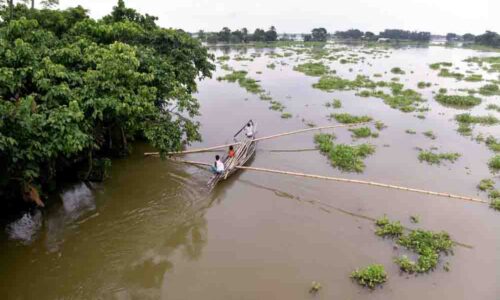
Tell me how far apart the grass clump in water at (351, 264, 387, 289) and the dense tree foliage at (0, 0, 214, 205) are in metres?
6.13

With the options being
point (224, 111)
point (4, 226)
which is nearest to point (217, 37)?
point (224, 111)

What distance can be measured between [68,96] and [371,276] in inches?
316

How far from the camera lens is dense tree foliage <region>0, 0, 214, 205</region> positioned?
689cm

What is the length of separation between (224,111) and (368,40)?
107 metres

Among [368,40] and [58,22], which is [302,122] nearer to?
[58,22]

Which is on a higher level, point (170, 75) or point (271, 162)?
point (170, 75)

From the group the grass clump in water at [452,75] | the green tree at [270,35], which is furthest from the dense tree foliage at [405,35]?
the grass clump in water at [452,75]

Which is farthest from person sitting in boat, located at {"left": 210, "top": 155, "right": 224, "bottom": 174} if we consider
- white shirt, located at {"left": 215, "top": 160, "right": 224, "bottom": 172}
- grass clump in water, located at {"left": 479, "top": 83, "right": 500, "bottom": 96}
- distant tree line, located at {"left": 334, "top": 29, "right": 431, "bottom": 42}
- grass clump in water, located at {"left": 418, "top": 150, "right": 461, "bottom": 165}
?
distant tree line, located at {"left": 334, "top": 29, "right": 431, "bottom": 42}

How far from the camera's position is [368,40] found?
114188 millimetres

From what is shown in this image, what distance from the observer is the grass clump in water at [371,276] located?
23.8 feet

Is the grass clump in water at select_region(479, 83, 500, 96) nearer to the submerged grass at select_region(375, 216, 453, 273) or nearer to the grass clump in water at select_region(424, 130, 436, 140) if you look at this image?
the grass clump in water at select_region(424, 130, 436, 140)

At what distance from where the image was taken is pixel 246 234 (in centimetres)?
909

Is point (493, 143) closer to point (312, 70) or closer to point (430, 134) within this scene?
point (430, 134)

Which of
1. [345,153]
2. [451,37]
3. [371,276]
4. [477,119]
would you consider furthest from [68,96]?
[451,37]
